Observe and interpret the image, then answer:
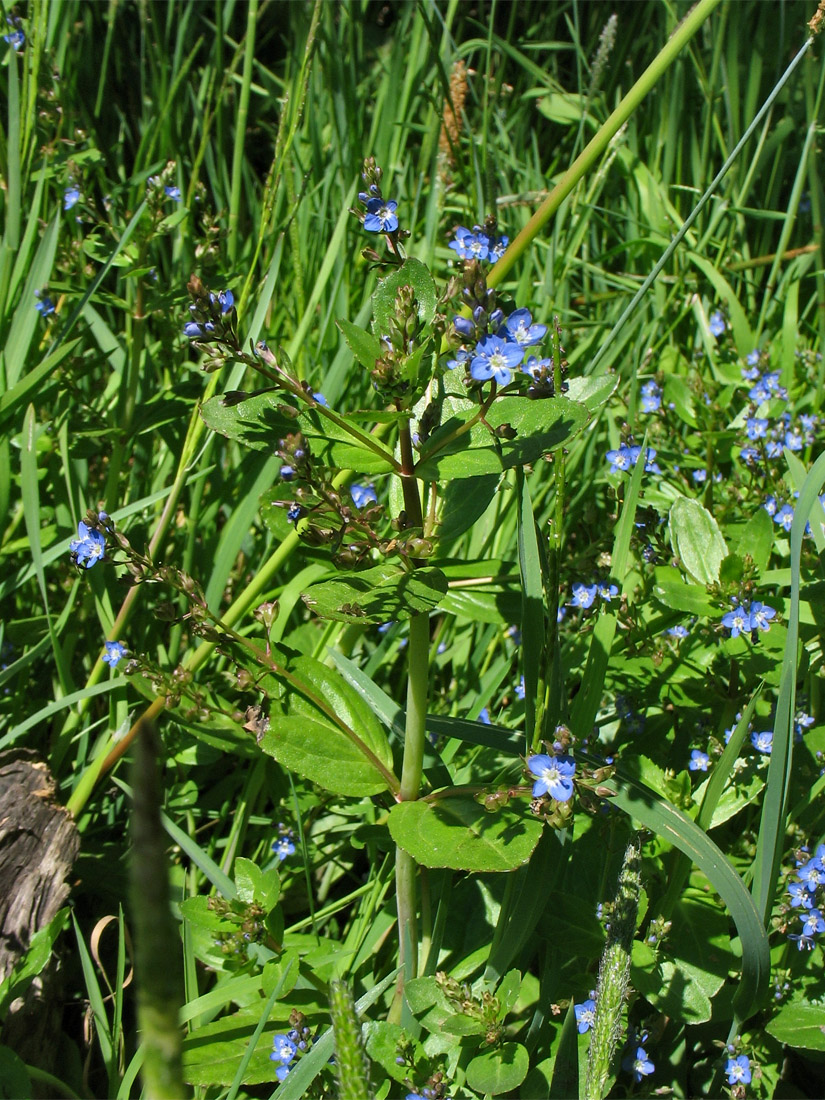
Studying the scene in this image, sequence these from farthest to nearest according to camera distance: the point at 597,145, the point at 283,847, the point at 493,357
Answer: the point at 283,847 < the point at 597,145 < the point at 493,357

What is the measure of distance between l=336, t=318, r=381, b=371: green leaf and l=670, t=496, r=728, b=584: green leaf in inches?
37.9

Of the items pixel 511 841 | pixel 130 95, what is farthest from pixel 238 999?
pixel 130 95

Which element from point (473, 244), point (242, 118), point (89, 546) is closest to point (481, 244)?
point (473, 244)

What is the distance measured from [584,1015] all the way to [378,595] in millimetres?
842

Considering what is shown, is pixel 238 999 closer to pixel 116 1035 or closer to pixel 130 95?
pixel 116 1035

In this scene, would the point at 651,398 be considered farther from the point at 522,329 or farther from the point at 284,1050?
the point at 284,1050

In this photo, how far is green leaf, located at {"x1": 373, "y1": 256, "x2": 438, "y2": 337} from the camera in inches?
57.9

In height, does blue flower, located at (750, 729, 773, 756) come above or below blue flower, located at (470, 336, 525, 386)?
below

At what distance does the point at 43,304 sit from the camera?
252 centimetres

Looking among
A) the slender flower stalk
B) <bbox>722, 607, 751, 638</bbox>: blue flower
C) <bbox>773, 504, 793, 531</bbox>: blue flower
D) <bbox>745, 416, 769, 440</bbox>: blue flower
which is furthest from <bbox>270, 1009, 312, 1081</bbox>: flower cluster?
<bbox>745, 416, 769, 440</bbox>: blue flower

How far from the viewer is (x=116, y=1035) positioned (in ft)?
5.43

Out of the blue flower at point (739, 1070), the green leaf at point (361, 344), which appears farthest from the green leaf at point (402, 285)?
the blue flower at point (739, 1070)

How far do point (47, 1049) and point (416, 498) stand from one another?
4.27 ft

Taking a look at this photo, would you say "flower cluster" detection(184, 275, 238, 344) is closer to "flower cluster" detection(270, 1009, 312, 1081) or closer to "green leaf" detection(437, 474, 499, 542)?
"green leaf" detection(437, 474, 499, 542)
